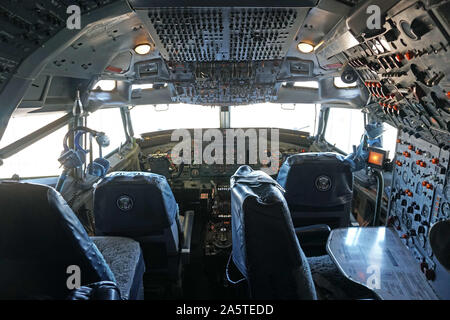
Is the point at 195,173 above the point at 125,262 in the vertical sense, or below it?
above

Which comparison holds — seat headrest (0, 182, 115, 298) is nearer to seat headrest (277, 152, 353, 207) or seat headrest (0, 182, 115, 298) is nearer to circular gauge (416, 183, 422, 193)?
seat headrest (277, 152, 353, 207)

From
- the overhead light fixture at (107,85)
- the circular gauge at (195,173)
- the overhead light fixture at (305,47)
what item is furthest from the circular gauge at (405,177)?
the overhead light fixture at (107,85)

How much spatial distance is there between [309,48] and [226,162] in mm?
2134

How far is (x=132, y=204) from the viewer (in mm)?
2078

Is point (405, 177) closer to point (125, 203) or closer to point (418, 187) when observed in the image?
point (418, 187)

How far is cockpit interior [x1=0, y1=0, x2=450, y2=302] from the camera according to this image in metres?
1.20

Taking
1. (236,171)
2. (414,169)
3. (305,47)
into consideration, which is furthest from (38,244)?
(414,169)

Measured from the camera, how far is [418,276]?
196 centimetres

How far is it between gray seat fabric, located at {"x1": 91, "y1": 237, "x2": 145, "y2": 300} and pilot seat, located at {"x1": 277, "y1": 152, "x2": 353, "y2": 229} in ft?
4.33

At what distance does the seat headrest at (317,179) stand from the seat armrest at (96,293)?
174cm

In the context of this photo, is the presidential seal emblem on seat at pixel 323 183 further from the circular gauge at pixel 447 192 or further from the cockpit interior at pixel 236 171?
the circular gauge at pixel 447 192

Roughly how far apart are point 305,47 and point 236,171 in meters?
1.34

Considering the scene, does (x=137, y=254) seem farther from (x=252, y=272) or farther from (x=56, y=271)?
(x=252, y=272)

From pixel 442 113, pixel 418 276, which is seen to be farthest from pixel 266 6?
pixel 418 276
